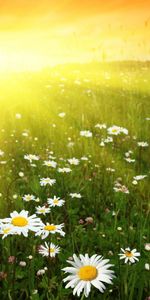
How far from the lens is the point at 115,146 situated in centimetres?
555

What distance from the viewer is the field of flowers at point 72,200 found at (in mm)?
2229

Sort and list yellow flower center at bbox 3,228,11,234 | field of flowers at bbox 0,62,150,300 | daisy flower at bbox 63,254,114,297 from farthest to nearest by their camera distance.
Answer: field of flowers at bbox 0,62,150,300, yellow flower center at bbox 3,228,11,234, daisy flower at bbox 63,254,114,297

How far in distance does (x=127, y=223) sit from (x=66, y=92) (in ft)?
21.8

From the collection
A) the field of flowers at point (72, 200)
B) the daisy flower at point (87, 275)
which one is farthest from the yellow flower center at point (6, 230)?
the daisy flower at point (87, 275)

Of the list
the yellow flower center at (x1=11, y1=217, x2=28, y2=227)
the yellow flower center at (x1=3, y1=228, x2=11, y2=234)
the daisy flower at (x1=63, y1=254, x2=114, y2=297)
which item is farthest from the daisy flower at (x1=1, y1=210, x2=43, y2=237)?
the daisy flower at (x1=63, y1=254, x2=114, y2=297)

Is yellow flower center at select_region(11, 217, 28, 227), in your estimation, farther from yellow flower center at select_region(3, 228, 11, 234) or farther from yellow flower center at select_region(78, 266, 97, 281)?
yellow flower center at select_region(78, 266, 97, 281)

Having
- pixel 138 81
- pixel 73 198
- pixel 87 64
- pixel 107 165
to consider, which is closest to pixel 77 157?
pixel 107 165

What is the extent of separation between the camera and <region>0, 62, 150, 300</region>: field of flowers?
7.31ft

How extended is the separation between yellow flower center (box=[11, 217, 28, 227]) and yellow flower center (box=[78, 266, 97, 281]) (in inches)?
17.9

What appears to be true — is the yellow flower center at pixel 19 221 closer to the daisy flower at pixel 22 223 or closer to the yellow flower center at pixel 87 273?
the daisy flower at pixel 22 223

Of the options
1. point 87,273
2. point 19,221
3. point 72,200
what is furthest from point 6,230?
point 72,200

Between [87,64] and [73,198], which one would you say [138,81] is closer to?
[87,64]

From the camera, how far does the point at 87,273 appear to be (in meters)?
1.51

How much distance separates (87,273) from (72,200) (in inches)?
90.2
